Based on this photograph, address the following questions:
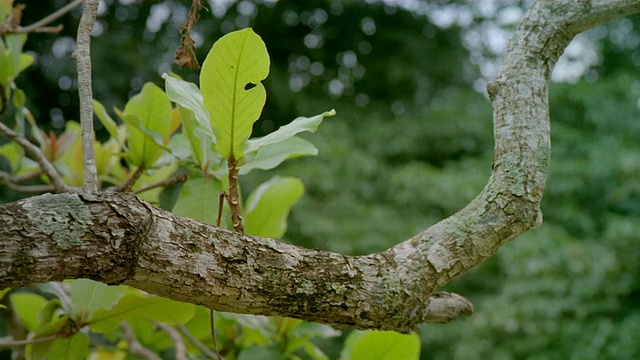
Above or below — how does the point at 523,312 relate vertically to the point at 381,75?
below

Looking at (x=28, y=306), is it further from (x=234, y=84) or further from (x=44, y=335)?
(x=234, y=84)

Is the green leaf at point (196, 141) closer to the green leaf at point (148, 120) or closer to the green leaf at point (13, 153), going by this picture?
the green leaf at point (148, 120)

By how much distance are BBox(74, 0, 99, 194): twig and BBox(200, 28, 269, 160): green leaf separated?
0.08 meters

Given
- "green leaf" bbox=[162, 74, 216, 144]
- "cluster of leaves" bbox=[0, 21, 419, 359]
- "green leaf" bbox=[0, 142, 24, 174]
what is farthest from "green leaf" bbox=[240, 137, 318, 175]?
"green leaf" bbox=[0, 142, 24, 174]

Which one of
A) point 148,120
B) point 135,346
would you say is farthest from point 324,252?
point 135,346

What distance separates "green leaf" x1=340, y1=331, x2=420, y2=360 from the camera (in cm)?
70

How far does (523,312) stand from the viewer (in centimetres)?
312

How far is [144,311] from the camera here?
2.10 feet

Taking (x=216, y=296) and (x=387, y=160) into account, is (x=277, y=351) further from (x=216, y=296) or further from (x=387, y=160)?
(x=387, y=160)

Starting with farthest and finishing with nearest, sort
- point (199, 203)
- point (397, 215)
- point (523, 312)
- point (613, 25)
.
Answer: point (613, 25) → point (397, 215) → point (523, 312) → point (199, 203)

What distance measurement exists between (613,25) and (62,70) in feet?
11.6

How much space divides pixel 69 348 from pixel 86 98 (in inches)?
11.6

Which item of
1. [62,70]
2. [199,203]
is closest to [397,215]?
[62,70]

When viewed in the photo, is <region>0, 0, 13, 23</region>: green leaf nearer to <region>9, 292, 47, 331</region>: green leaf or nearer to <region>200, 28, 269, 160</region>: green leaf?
<region>9, 292, 47, 331</region>: green leaf
